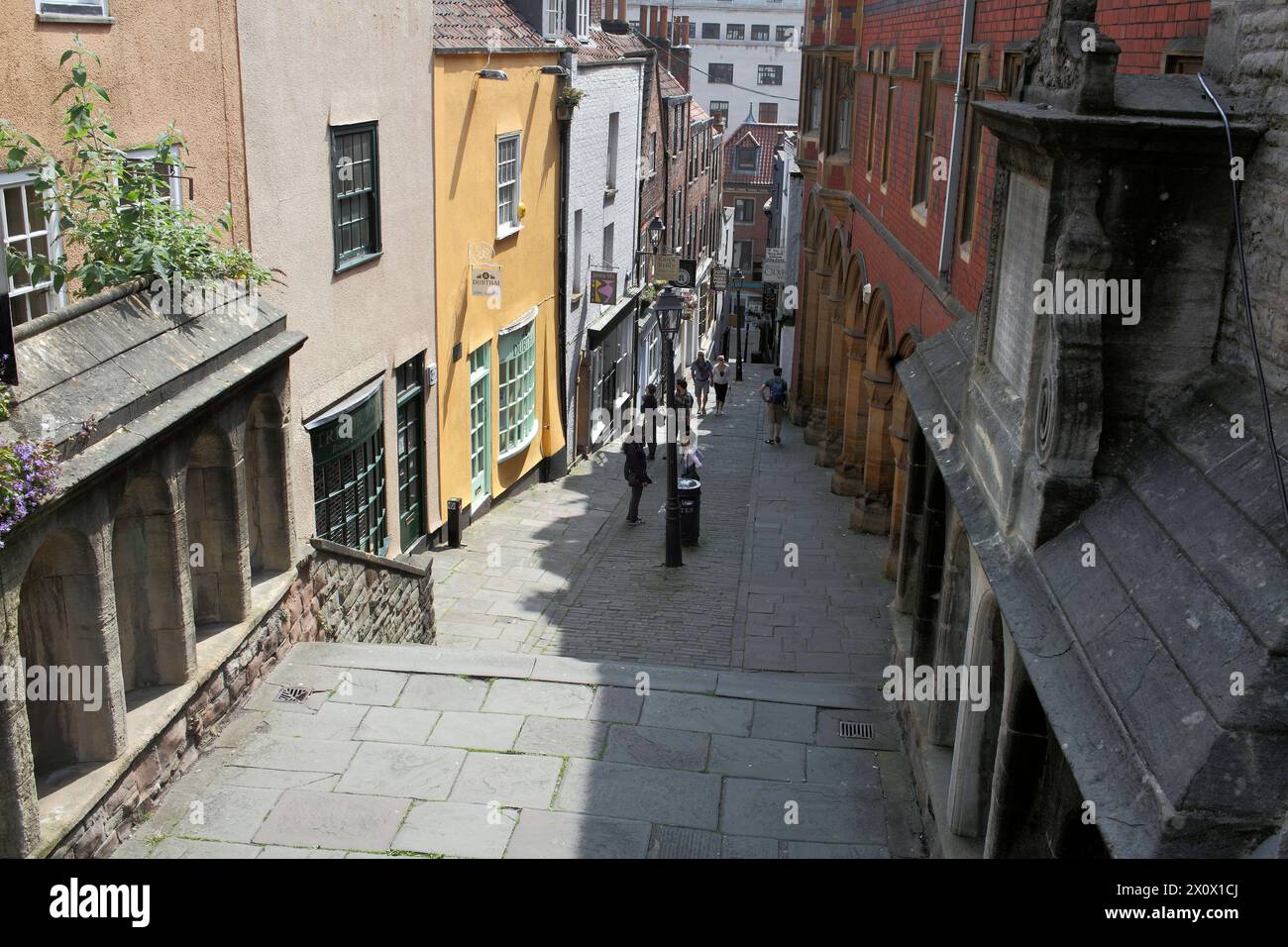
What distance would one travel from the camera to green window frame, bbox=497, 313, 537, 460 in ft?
62.1

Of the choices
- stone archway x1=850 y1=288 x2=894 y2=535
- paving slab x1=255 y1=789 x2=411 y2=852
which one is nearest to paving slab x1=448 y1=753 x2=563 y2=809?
paving slab x1=255 y1=789 x2=411 y2=852

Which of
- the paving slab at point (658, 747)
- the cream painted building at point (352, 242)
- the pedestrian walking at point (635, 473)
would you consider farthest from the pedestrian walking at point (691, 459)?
the paving slab at point (658, 747)

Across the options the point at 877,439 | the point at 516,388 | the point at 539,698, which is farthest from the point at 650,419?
the point at 539,698

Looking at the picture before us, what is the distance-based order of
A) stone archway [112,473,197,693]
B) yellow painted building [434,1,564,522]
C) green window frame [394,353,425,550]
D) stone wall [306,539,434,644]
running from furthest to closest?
yellow painted building [434,1,564,522] < green window frame [394,353,425,550] < stone wall [306,539,434,644] < stone archway [112,473,197,693]

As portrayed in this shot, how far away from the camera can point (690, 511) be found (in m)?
17.0

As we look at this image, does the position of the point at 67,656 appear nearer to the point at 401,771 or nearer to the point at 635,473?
the point at 401,771

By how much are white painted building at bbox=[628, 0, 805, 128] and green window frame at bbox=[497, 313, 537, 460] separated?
54308mm

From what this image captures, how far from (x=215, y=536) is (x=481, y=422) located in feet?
31.3

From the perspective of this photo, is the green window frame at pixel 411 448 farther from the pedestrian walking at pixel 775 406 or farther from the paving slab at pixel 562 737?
the pedestrian walking at pixel 775 406

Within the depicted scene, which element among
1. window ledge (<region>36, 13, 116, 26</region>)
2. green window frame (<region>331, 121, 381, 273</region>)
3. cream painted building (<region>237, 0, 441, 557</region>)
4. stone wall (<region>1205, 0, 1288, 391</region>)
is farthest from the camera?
green window frame (<region>331, 121, 381, 273</region>)

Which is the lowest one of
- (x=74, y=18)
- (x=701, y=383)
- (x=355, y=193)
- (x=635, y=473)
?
(x=701, y=383)

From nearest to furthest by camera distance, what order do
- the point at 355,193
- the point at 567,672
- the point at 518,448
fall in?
the point at 567,672 < the point at 355,193 < the point at 518,448

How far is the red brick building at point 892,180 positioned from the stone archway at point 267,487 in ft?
18.6

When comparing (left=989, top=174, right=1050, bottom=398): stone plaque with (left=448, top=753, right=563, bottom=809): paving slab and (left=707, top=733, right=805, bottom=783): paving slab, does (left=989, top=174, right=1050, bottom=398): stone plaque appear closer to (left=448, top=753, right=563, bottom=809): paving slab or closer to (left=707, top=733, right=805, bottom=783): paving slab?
(left=707, top=733, right=805, bottom=783): paving slab
